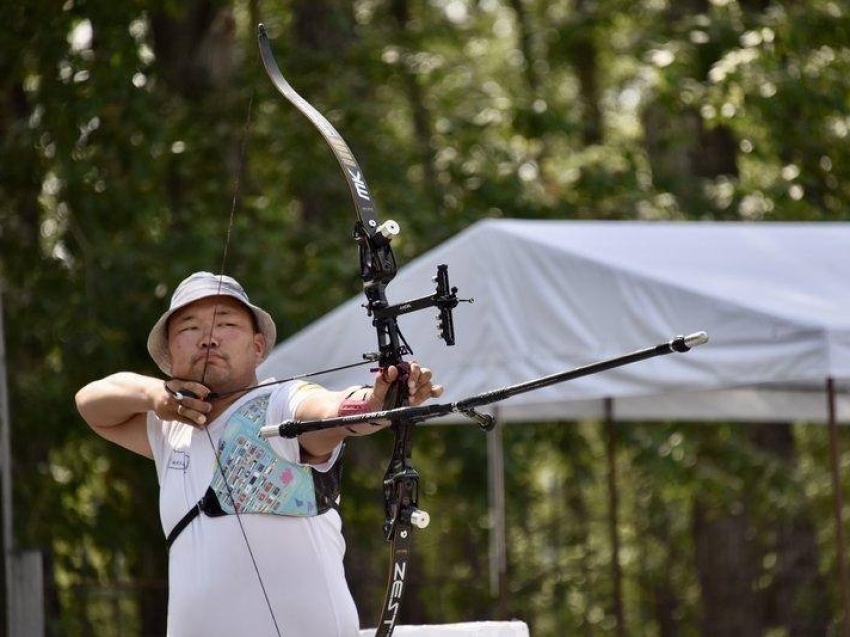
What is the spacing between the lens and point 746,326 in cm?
529

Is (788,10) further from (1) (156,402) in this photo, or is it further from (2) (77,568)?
(1) (156,402)

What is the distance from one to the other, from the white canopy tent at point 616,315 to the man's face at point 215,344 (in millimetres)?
2251

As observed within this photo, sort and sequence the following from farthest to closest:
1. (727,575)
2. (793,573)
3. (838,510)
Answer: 1. (793,573)
2. (727,575)
3. (838,510)

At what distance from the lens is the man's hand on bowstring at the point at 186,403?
3.28 m

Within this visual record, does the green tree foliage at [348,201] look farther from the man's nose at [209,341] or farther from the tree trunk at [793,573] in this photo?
the man's nose at [209,341]

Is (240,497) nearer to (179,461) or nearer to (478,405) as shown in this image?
(179,461)

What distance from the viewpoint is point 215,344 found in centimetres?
334

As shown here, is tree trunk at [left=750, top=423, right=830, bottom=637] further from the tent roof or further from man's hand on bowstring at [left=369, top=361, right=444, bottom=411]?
man's hand on bowstring at [left=369, top=361, right=444, bottom=411]

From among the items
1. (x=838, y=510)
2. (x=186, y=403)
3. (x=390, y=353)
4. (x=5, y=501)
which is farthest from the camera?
(x=5, y=501)

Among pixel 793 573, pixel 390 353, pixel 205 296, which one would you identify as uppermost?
pixel 205 296

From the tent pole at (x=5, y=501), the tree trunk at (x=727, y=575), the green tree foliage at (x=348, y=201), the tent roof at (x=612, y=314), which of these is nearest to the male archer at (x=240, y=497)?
the tent roof at (x=612, y=314)

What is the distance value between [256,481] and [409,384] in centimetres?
46

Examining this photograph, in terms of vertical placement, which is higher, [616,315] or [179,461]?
[616,315]

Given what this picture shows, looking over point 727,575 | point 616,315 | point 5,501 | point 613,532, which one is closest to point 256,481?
point 616,315
